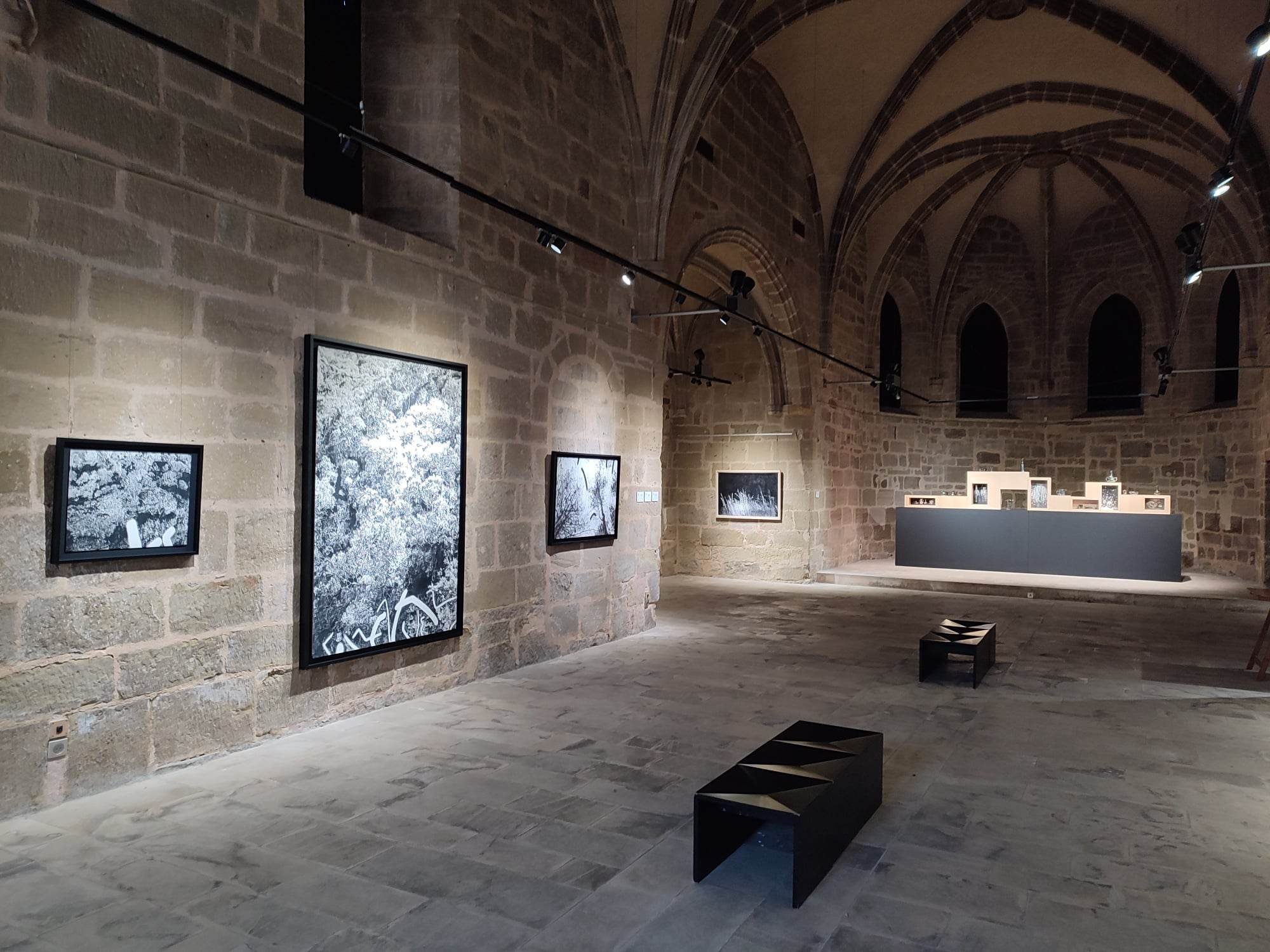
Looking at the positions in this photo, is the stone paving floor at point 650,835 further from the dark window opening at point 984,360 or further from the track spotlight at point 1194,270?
the dark window opening at point 984,360

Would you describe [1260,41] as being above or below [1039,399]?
above

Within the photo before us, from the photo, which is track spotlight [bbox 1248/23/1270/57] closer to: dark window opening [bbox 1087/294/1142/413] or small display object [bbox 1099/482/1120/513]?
small display object [bbox 1099/482/1120/513]

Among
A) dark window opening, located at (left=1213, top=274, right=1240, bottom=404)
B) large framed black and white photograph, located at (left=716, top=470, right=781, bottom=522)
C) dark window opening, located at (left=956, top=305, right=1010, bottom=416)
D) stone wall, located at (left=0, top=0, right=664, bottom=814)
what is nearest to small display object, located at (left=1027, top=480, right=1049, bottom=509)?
dark window opening, located at (left=1213, top=274, right=1240, bottom=404)

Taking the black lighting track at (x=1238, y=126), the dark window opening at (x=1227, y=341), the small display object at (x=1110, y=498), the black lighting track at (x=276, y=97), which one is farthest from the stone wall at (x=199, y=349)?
the dark window opening at (x=1227, y=341)

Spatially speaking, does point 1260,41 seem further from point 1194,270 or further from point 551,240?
point 551,240

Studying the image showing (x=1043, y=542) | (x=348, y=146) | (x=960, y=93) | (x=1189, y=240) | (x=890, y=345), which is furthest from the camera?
(x=890, y=345)

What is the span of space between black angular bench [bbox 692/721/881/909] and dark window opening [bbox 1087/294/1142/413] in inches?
560

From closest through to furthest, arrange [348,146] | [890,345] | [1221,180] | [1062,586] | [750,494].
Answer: [348,146] → [1221,180] → [1062,586] → [750,494] → [890,345]

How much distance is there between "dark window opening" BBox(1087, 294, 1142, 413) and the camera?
1545 cm

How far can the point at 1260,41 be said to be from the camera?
4.79 m

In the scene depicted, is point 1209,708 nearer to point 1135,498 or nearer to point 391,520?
point 391,520

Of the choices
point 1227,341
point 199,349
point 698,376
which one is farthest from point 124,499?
point 1227,341

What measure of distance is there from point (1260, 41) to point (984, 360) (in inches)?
486

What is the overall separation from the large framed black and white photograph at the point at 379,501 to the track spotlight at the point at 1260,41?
5.11 metres
